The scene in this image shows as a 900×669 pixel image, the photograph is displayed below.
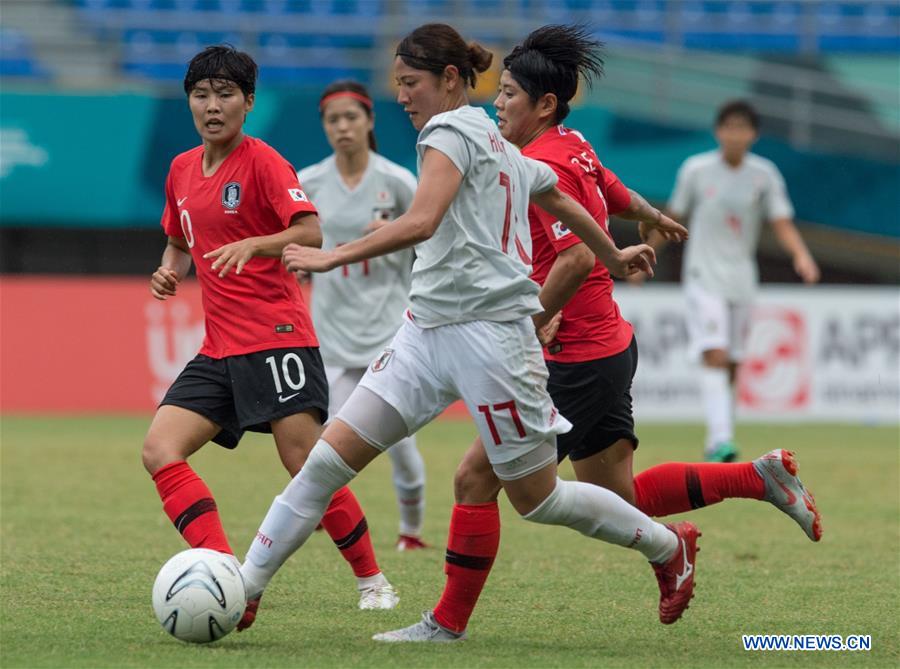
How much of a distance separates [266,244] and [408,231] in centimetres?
90

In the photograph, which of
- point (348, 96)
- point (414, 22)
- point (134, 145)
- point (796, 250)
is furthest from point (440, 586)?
point (414, 22)

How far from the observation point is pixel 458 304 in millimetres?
4848

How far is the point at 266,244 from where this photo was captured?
5.28 m

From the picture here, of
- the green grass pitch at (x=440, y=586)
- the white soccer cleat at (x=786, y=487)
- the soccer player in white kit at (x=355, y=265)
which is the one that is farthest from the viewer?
the soccer player in white kit at (x=355, y=265)

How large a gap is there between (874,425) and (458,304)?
483 inches

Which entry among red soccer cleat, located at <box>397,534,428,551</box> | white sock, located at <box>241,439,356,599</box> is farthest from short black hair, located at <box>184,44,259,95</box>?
red soccer cleat, located at <box>397,534,428,551</box>

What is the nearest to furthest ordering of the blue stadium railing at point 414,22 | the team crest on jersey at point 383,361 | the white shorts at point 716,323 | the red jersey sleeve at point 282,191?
1. the team crest on jersey at point 383,361
2. the red jersey sleeve at point 282,191
3. the white shorts at point 716,323
4. the blue stadium railing at point 414,22

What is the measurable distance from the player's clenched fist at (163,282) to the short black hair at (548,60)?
1498 millimetres

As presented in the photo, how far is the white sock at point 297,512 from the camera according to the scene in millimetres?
4984

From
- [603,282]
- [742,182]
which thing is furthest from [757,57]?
[603,282]

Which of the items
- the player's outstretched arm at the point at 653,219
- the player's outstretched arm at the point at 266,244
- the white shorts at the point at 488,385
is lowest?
the white shorts at the point at 488,385

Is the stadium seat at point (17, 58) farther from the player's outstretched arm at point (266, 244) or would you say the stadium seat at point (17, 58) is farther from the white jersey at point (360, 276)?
the player's outstretched arm at point (266, 244)

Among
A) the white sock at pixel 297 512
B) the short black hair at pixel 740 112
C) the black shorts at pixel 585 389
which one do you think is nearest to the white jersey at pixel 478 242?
the white sock at pixel 297 512

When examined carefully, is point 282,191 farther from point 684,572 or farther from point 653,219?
point 684,572
